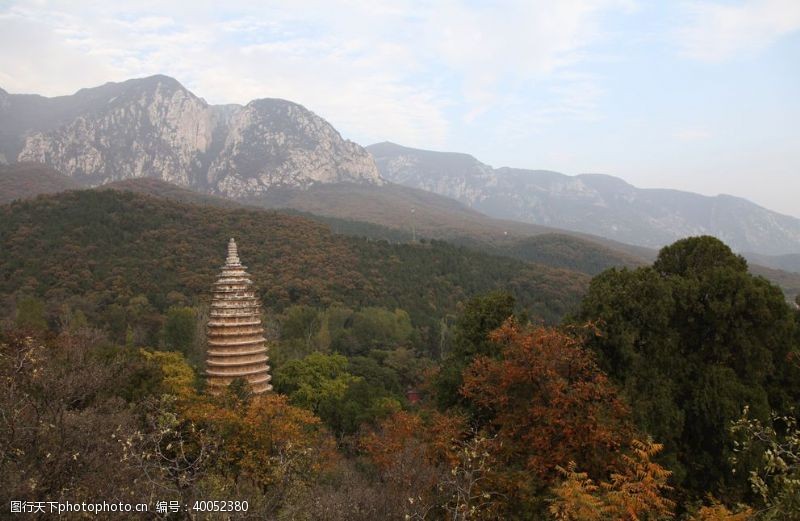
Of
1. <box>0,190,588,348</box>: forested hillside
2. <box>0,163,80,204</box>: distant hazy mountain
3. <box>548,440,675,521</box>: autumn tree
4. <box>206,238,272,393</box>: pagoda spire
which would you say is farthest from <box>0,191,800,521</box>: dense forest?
<box>0,163,80,204</box>: distant hazy mountain

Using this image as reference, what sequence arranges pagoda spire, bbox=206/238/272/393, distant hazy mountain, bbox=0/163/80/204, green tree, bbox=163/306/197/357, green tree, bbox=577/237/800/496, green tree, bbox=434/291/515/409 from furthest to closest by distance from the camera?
distant hazy mountain, bbox=0/163/80/204 < green tree, bbox=163/306/197/357 < pagoda spire, bbox=206/238/272/393 < green tree, bbox=434/291/515/409 < green tree, bbox=577/237/800/496

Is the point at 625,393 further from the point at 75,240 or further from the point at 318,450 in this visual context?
the point at 75,240

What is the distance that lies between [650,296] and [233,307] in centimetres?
1564

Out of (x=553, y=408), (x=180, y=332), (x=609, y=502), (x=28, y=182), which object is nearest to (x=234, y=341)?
(x=553, y=408)

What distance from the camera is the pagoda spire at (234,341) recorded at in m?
22.6

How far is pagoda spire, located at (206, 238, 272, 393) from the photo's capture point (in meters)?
22.6

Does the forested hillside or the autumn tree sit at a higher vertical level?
the autumn tree

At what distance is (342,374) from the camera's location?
3594 centimetres

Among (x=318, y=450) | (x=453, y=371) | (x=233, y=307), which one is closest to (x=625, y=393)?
(x=453, y=371)

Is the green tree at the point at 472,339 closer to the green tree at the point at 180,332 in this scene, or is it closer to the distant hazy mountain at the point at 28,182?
the green tree at the point at 180,332

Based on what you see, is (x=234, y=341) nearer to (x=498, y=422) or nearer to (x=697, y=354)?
(x=498, y=422)

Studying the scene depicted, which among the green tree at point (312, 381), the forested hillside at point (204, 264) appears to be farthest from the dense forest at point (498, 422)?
the forested hillside at point (204, 264)

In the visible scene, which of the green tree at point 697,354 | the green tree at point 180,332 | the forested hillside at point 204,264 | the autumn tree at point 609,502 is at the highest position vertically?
the green tree at point 697,354

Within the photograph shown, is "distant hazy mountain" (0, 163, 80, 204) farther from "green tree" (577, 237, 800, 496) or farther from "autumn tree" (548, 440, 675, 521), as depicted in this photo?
"autumn tree" (548, 440, 675, 521)
